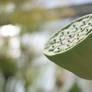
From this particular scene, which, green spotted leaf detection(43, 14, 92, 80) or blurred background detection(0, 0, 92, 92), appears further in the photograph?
blurred background detection(0, 0, 92, 92)

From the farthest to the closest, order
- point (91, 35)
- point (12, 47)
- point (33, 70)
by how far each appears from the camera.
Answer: point (12, 47) → point (33, 70) → point (91, 35)

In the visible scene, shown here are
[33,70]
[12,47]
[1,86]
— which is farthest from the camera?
[12,47]

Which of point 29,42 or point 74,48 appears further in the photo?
point 29,42

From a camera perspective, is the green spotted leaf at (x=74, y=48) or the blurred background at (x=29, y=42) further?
the blurred background at (x=29, y=42)

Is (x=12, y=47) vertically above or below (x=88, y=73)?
above

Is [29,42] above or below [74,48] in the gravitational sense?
above

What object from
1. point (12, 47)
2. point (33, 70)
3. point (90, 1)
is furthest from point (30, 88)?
point (90, 1)

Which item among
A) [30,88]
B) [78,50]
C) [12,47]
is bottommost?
[30,88]

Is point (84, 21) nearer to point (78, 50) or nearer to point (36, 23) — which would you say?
point (78, 50)
